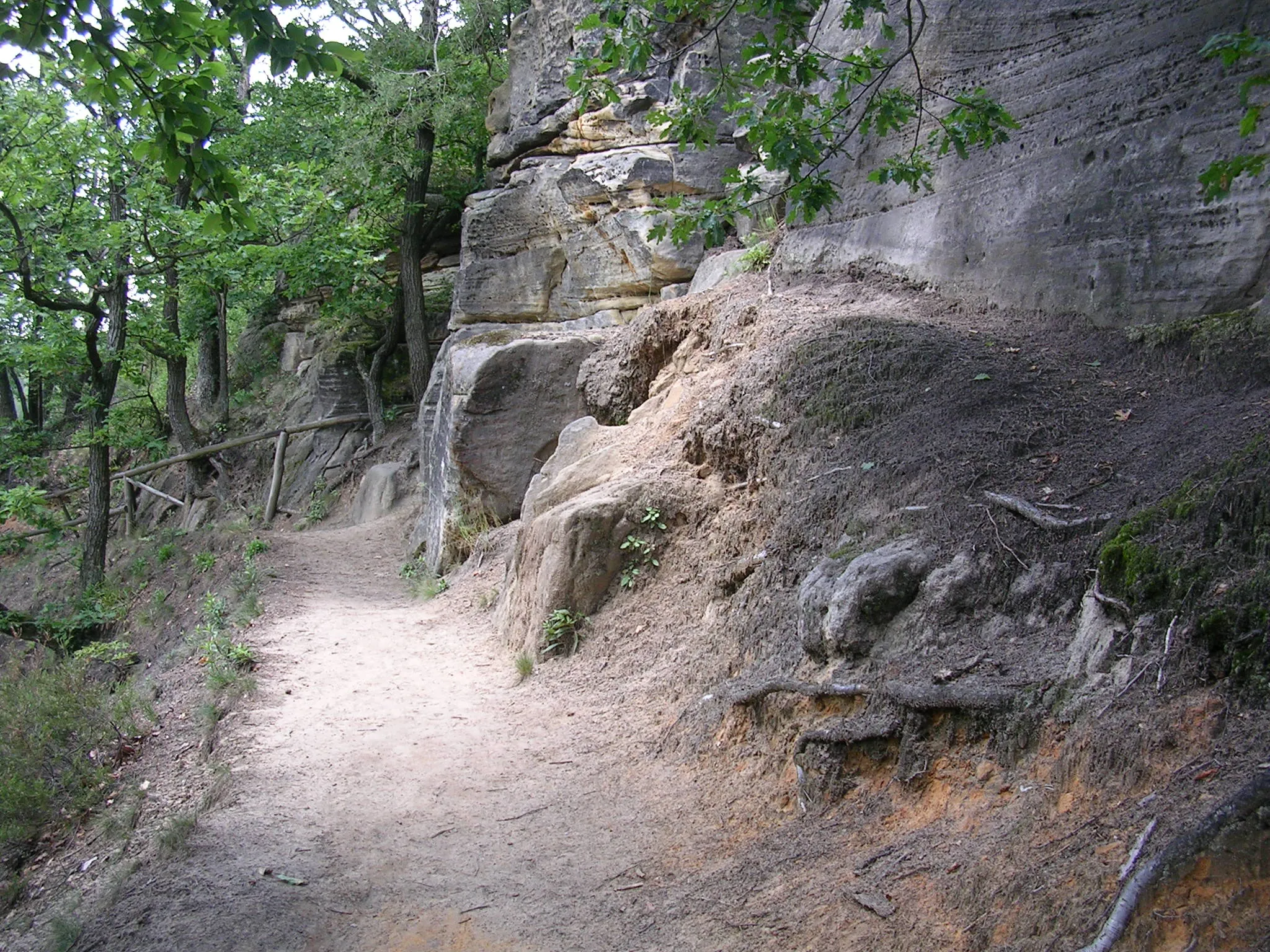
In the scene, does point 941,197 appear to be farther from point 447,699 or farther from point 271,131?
point 271,131

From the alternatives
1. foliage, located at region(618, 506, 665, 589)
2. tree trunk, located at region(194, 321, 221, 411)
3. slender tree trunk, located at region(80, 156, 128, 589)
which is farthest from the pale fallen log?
tree trunk, located at region(194, 321, 221, 411)

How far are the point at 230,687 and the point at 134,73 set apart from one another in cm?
478

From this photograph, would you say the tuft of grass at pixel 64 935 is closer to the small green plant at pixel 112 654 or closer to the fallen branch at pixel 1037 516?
the fallen branch at pixel 1037 516

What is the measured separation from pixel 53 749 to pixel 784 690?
5.09m

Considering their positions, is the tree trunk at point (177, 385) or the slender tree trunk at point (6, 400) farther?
the slender tree trunk at point (6, 400)

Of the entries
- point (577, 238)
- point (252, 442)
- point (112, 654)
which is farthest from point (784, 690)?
point (252, 442)

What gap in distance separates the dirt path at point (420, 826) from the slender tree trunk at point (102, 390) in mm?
8581

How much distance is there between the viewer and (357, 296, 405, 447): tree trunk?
19359 mm

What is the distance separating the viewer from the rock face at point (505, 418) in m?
11.5

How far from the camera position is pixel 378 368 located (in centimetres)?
1977

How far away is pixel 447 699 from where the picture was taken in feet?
22.3

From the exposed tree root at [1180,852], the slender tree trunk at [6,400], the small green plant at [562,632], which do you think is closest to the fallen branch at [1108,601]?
the exposed tree root at [1180,852]

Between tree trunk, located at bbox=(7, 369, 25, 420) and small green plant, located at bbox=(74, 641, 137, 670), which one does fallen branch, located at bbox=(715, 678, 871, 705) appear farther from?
tree trunk, located at bbox=(7, 369, 25, 420)

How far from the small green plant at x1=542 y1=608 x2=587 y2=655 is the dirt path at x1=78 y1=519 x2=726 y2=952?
0.36 metres
